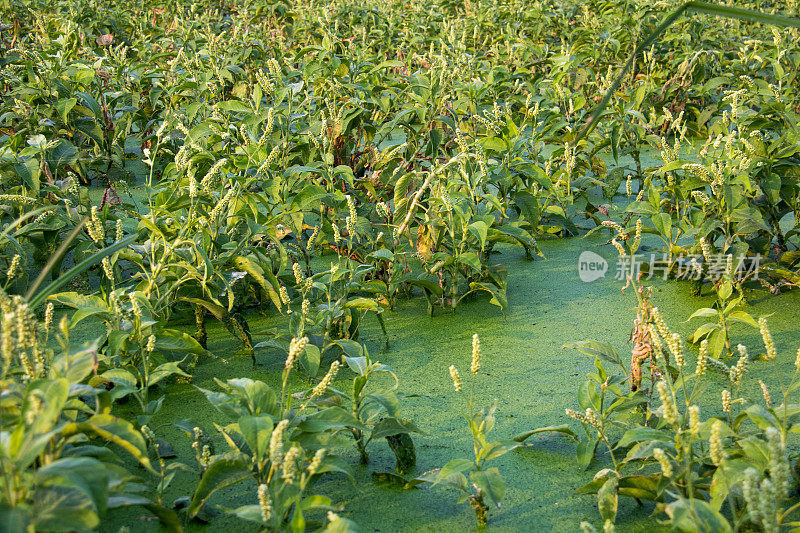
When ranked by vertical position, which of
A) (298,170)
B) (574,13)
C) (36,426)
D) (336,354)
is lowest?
(336,354)

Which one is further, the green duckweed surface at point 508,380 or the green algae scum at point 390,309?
the green duckweed surface at point 508,380

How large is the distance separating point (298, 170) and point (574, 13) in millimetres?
4102

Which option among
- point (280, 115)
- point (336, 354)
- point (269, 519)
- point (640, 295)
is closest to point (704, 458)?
point (640, 295)

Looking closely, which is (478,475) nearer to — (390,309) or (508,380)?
(508,380)

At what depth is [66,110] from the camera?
2.87 metres

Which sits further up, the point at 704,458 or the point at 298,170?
the point at 298,170

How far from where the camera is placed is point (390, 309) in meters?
2.29

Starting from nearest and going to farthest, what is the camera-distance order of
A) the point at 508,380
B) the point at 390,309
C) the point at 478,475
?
the point at 478,475 < the point at 508,380 < the point at 390,309

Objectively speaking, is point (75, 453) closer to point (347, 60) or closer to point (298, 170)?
point (298, 170)

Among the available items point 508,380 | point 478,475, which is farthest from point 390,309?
point 478,475

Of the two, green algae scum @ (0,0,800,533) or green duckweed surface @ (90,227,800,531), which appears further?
green duckweed surface @ (90,227,800,531)

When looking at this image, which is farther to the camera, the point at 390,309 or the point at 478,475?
the point at 390,309

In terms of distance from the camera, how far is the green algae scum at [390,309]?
1212mm

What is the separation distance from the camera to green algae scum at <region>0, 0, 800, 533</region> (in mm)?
1212
